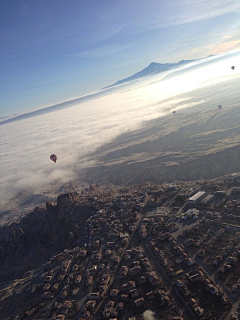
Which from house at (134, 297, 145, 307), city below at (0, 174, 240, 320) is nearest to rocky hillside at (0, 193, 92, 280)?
city below at (0, 174, 240, 320)

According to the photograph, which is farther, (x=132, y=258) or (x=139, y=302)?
(x=132, y=258)

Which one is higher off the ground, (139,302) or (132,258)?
(132,258)

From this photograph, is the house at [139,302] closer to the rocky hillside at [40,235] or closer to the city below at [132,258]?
the city below at [132,258]

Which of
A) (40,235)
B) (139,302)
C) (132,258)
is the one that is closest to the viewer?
(139,302)

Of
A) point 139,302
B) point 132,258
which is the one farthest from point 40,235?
point 139,302

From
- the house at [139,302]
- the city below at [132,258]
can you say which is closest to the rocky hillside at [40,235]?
the city below at [132,258]

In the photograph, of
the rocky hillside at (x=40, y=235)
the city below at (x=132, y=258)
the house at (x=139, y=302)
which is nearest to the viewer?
the house at (x=139, y=302)

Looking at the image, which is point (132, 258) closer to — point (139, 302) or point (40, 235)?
point (139, 302)

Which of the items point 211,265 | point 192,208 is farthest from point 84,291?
point 192,208

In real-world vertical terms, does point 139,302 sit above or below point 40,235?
below

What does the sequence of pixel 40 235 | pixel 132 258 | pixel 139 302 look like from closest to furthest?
pixel 139 302 < pixel 132 258 < pixel 40 235

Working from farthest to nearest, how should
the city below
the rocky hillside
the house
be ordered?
the rocky hillside < the city below < the house

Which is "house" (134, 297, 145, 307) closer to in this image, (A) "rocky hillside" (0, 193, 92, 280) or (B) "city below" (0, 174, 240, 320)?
(B) "city below" (0, 174, 240, 320)

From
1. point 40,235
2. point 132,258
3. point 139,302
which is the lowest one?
point 139,302
